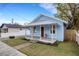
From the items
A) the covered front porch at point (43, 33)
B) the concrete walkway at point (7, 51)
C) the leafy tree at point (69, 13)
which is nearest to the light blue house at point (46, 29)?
the covered front porch at point (43, 33)

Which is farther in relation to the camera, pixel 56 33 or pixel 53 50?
pixel 56 33

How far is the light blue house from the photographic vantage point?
3.32 metres

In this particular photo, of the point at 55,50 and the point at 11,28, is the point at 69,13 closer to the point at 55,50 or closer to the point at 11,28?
the point at 55,50

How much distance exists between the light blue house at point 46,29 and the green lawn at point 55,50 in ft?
0.50

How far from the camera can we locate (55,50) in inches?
127

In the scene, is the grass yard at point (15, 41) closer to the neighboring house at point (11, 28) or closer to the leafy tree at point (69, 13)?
the neighboring house at point (11, 28)

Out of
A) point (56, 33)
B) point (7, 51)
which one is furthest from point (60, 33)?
point (7, 51)

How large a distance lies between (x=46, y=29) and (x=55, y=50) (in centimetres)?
50

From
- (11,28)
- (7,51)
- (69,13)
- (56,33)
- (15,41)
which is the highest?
(69,13)

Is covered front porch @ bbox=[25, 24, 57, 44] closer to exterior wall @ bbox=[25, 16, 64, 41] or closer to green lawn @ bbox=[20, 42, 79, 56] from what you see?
exterior wall @ bbox=[25, 16, 64, 41]

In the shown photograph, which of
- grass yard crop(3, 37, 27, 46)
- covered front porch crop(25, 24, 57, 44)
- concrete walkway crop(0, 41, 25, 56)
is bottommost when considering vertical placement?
concrete walkway crop(0, 41, 25, 56)

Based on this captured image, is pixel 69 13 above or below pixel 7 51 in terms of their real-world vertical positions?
above

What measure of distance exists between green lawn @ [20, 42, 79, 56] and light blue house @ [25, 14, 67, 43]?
152 millimetres

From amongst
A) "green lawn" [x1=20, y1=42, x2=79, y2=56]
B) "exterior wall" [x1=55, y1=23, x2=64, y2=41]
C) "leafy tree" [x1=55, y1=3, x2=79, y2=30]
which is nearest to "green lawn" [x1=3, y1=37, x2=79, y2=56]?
"green lawn" [x1=20, y1=42, x2=79, y2=56]
